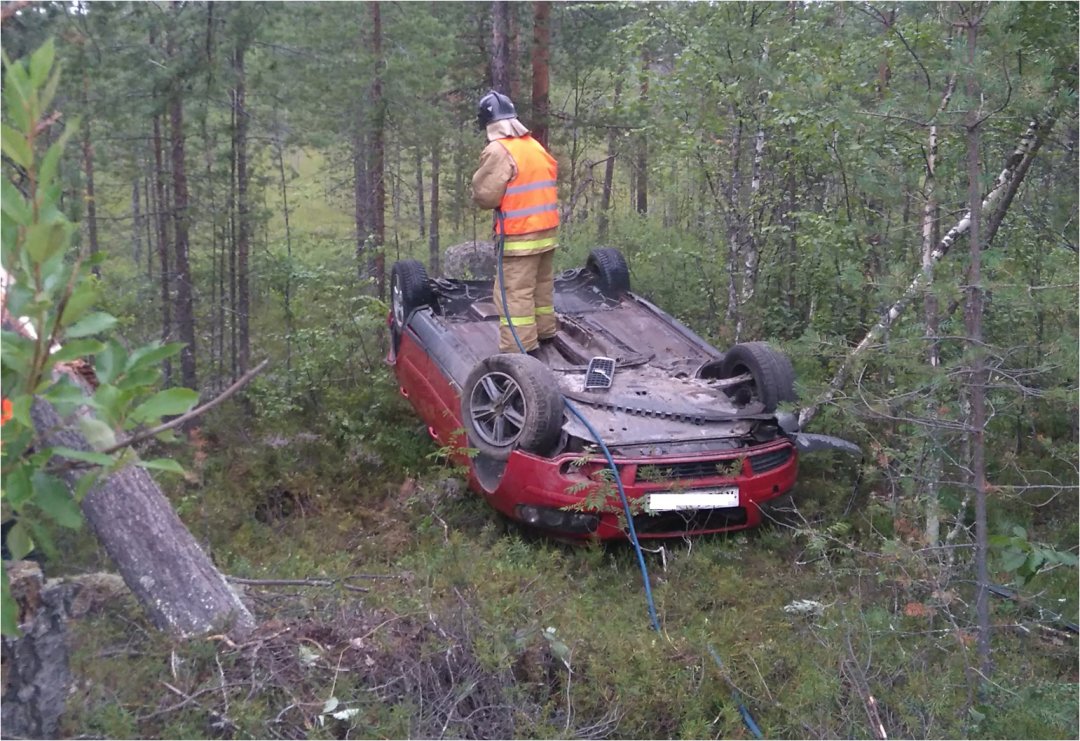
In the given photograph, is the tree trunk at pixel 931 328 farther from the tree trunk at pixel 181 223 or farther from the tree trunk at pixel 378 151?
the tree trunk at pixel 378 151

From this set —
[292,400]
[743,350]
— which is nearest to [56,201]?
[743,350]

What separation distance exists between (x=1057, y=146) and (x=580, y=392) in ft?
10.3

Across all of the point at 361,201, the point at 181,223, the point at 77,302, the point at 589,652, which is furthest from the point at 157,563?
the point at 361,201

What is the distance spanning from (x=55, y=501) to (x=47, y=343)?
322 millimetres

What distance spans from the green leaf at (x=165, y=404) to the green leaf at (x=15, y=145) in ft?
1.51

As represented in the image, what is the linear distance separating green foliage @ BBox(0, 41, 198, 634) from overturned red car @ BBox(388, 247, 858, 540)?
3.60m

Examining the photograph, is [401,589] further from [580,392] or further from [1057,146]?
[1057,146]

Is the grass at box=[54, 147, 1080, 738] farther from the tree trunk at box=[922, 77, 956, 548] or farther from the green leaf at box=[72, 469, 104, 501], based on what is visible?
the green leaf at box=[72, 469, 104, 501]

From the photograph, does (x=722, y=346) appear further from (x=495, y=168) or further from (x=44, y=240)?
(x=44, y=240)

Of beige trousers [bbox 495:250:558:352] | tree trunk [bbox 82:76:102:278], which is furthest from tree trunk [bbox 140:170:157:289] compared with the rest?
beige trousers [bbox 495:250:558:352]

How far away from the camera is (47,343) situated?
169 centimetres

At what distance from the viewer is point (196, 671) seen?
144 inches

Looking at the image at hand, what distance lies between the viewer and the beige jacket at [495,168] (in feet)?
20.7

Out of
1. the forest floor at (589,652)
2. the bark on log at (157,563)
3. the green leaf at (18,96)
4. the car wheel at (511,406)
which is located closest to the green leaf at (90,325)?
the green leaf at (18,96)
